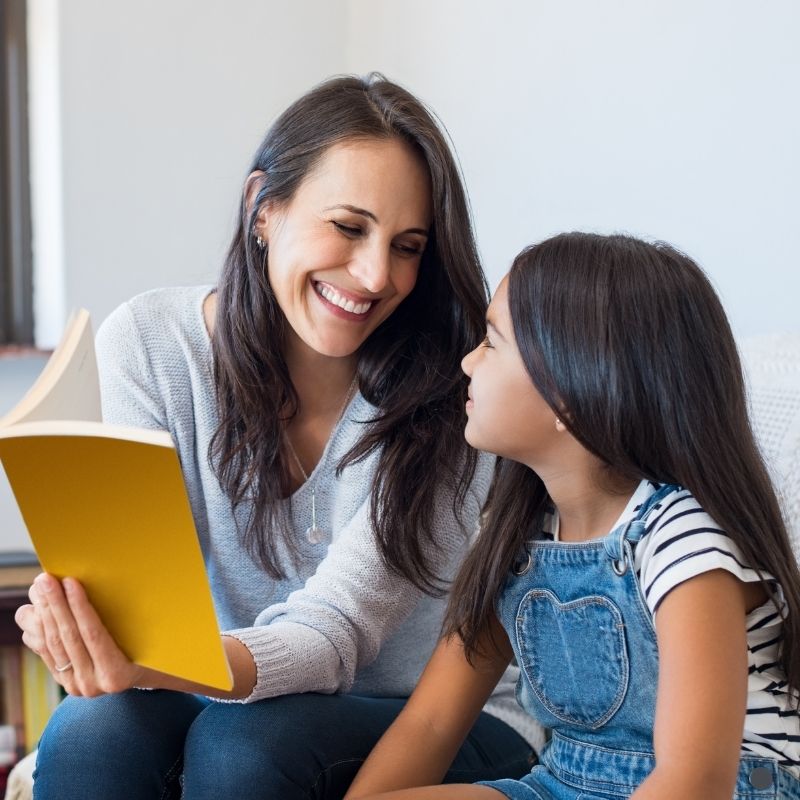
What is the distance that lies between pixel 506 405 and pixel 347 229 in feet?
1.06

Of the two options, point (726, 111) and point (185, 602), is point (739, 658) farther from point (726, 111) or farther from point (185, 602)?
point (726, 111)

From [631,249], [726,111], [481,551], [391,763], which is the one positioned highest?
[726,111]

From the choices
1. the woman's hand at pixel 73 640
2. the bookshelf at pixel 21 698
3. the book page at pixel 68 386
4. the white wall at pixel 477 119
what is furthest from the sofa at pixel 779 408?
the bookshelf at pixel 21 698

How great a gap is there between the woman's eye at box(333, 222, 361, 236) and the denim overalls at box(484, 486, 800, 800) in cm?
40

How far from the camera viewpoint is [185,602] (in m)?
0.88

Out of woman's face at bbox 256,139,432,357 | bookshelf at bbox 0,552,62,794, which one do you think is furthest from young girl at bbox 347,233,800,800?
bookshelf at bbox 0,552,62,794

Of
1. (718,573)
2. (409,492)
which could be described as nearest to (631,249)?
(718,573)

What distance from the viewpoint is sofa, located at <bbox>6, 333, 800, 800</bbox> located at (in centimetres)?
110

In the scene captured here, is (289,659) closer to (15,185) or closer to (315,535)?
(315,535)

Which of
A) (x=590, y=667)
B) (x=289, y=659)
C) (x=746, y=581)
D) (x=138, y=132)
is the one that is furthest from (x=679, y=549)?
(x=138, y=132)

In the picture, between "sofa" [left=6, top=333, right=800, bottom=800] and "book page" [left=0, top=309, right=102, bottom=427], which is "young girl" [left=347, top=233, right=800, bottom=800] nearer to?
"sofa" [left=6, top=333, right=800, bottom=800]

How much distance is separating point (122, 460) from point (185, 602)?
13 cm

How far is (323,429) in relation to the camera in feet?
4.75

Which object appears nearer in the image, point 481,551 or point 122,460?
point 122,460
